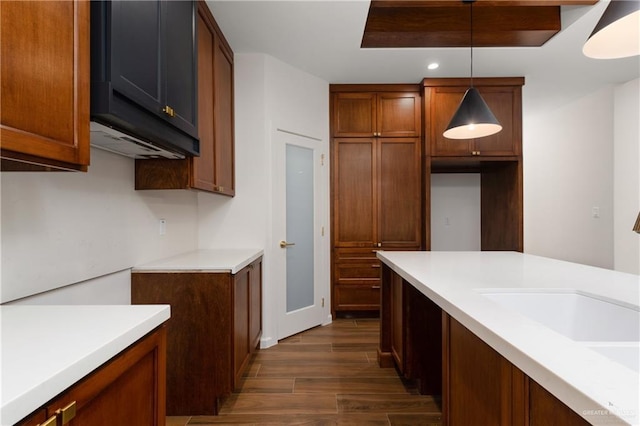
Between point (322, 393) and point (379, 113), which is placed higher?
point (379, 113)

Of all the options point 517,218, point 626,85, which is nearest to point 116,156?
point 517,218

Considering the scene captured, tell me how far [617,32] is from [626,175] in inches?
148

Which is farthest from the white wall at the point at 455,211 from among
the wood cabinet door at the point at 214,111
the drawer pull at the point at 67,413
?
the drawer pull at the point at 67,413

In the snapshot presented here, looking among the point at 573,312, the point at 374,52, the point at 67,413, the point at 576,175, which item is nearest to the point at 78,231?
the point at 67,413

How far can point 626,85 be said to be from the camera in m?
3.94

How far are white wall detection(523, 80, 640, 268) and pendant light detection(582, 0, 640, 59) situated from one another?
3.51 m

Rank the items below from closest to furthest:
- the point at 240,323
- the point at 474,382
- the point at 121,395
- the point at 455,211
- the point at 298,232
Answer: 1. the point at 121,395
2. the point at 474,382
3. the point at 240,323
4. the point at 298,232
5. the point at 455,211

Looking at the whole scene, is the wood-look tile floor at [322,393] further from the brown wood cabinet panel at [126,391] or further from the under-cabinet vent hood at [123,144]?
the under-cabinet vent hood at [123,144]

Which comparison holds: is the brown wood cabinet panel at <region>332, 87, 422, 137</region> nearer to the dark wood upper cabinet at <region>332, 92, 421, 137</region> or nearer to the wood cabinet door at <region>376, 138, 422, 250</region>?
the dark wood upper cabinet at <region>332, 92, 421, 137</region>

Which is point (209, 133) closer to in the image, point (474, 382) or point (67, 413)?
point (67, 413)

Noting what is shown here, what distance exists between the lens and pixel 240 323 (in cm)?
216

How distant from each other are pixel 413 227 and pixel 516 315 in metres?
2.89

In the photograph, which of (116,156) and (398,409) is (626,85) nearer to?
(398,409)

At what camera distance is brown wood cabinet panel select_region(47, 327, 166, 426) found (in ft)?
2.21
